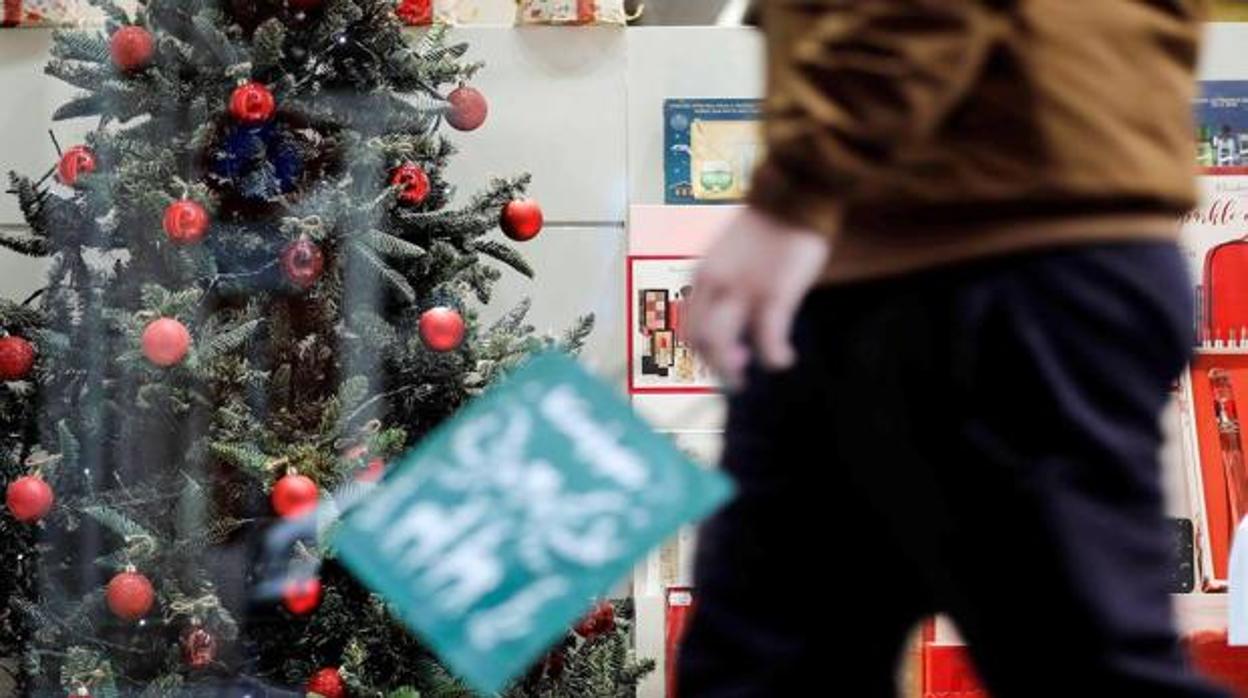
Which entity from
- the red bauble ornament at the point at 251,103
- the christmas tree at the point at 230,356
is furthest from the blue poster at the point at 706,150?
the red bauble ornament at the point at 251,103

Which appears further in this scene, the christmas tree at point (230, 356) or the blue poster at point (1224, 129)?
the blue poster at point (1224, 129)

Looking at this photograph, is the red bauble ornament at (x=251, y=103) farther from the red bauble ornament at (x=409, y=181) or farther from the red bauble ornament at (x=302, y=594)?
the red bauble ornament at (x=302, y=594)

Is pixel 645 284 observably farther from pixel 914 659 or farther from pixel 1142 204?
pixel 1142 204

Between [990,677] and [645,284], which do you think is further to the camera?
[645,284]

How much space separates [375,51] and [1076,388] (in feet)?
5.24

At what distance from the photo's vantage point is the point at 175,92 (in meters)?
2.21

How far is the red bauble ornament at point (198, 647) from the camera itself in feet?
7.14

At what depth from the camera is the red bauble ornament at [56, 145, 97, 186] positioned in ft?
7.42

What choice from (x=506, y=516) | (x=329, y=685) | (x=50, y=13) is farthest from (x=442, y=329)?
(x=506, y=516)

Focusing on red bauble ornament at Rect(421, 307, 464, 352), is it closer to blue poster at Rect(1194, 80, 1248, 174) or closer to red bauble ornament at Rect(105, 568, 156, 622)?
red bauble ornament at Rect(105, 568, 156, 622)

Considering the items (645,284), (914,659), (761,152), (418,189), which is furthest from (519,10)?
(761,152)

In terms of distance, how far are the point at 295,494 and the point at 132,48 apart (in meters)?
0.58

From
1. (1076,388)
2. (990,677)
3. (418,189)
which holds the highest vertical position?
(418,189)

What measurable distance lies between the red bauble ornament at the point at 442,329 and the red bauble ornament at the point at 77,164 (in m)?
0.46
